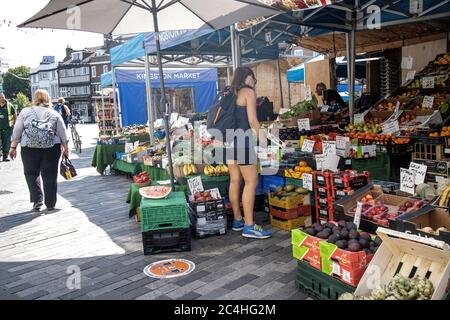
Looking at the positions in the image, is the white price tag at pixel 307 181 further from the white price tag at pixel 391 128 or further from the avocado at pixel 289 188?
the white price tag at pixel 391 128

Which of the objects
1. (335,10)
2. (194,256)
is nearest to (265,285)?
(194,256)

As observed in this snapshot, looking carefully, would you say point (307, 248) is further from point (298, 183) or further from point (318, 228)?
point (298, 183)

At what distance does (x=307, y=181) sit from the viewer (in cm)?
510

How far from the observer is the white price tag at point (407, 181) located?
14.3 feet

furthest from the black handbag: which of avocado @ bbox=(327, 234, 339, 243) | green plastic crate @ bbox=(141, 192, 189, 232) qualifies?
avocado @ bbox=(327, 234, 339, 243)

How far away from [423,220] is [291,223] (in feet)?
6.01

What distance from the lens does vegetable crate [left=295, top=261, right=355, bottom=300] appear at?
3.03m

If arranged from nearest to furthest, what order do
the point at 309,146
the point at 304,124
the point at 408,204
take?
the point at 408,204
the point at 309,146
the point at 304,124

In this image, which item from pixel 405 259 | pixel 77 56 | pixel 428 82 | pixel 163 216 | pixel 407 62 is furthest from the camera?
pixel 77 56

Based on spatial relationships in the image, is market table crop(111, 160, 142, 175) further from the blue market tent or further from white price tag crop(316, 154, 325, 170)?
the blue market tent

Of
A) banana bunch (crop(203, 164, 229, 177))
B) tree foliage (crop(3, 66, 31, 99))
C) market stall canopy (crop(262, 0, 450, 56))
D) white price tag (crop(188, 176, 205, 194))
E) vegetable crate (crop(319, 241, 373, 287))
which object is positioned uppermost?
tree foliage (crop(3, 66, 31, 99))

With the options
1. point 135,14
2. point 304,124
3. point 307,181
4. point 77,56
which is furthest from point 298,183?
point 77,56

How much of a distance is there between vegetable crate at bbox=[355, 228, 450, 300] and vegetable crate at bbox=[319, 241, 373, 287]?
95 mm
